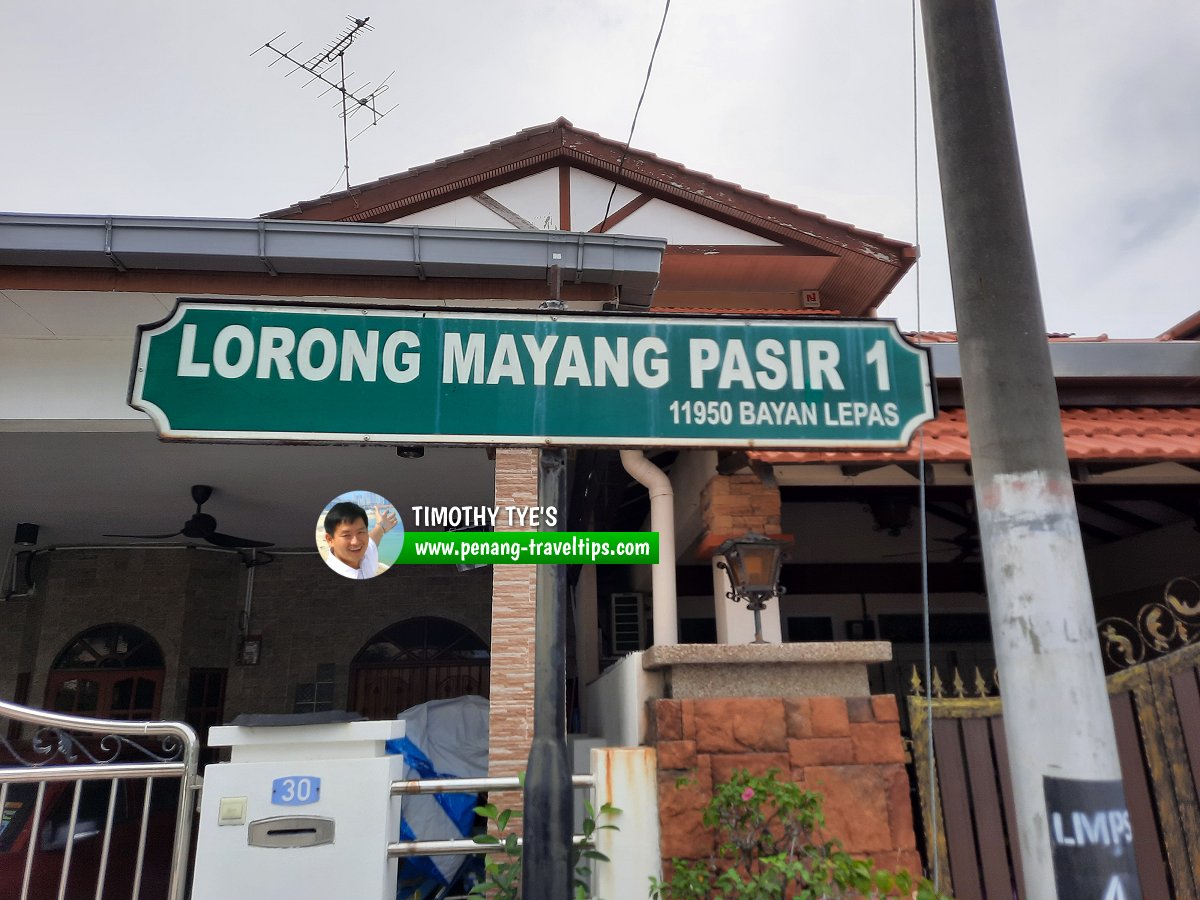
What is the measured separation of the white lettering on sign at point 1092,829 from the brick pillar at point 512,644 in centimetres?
301

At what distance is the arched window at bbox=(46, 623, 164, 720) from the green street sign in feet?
29.9

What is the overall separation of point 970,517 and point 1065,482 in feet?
21.3

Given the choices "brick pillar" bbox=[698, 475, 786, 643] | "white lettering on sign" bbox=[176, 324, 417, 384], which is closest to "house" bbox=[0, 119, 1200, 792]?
"brick pillar" bbox=[698, 475, 786, 643]

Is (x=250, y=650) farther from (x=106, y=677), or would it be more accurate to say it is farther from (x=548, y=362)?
(x=548, y=362)

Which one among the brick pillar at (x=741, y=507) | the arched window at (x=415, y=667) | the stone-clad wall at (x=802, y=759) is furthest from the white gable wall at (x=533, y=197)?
the stone-clad wall at (x=802, y=759)

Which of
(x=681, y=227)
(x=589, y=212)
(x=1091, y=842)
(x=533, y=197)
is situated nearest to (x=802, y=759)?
(x=1091, y=842)

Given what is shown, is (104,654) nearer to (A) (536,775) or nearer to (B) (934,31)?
(A) (536,775)

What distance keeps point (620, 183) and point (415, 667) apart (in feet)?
21.3

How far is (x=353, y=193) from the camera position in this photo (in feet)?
24.9

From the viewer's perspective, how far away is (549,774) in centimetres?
183

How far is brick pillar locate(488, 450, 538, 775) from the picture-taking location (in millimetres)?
4359

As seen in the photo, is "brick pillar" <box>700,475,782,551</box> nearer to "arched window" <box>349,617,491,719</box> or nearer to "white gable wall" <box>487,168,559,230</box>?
"white gable wall" <box>487,168,559,230</box>

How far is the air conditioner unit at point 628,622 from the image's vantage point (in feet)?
27.5

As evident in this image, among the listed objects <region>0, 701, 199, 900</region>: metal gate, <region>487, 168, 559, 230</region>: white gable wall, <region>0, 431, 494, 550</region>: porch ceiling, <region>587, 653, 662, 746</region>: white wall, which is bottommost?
<region>0, 701, 199, 900</region>: metal gate
